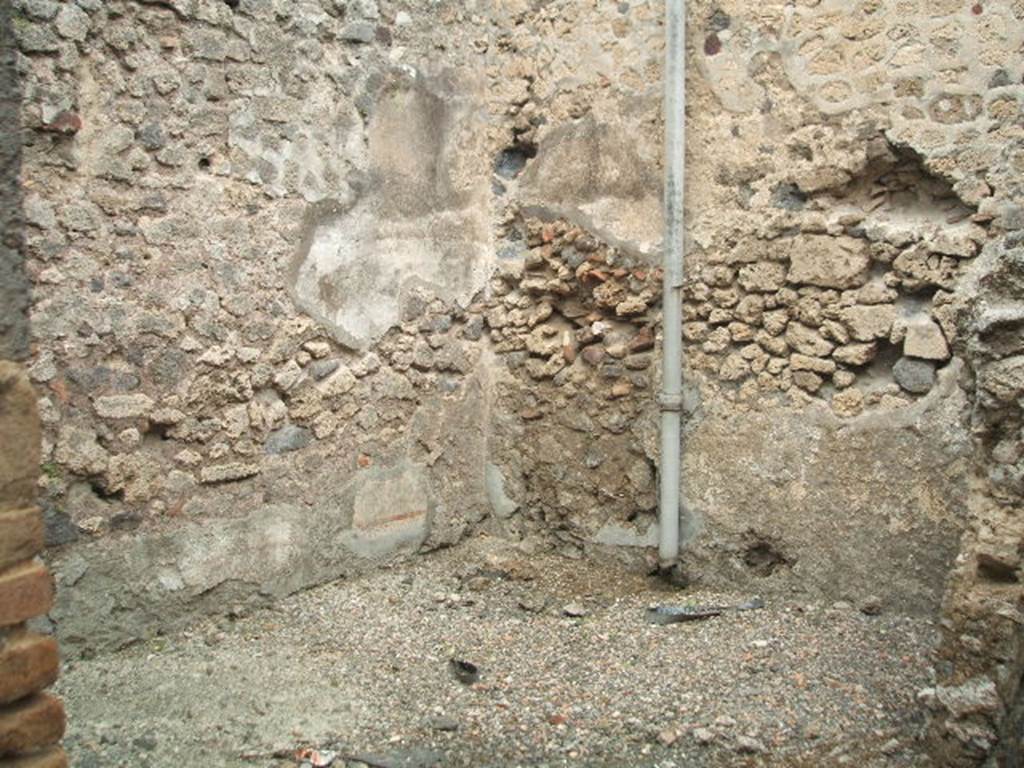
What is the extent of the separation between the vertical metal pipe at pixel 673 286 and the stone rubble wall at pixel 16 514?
277 cm

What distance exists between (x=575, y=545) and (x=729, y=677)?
1.31 m

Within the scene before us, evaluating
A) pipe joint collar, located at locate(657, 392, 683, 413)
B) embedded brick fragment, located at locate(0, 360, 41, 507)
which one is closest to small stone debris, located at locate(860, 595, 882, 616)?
pipe joint collar, located at locate(657, 392, 683, 413)

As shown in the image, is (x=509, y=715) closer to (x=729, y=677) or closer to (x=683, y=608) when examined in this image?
(x=729, y=677)

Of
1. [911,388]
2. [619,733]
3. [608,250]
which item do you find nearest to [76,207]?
[608,250]

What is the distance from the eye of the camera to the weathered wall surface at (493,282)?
3.54m

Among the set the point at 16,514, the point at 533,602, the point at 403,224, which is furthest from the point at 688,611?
the point at 16,514

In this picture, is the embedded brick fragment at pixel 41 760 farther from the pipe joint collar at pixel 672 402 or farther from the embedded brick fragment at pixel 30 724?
the pipe joint collar at pixel 672 402

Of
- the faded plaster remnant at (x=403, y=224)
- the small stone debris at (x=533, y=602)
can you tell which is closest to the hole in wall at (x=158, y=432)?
the faded plaster remnant at (x=403, y=224)

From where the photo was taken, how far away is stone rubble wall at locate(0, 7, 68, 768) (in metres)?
1.83

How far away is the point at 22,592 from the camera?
6.03 feet

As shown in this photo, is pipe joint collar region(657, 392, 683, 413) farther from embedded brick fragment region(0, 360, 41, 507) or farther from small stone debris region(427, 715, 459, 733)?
embedded brick fragment region(0, 360, 41, 507)

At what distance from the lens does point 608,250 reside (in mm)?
4434

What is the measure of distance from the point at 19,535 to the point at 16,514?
0.04 meters

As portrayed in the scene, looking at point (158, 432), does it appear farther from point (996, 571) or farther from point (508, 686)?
point (996, 571)
